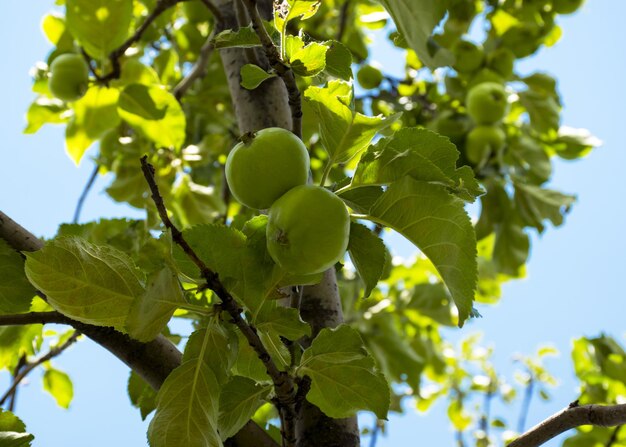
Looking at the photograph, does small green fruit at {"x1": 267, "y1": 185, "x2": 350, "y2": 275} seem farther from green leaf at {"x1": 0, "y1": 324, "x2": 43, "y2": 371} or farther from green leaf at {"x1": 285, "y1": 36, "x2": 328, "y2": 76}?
green leaf at {"x1": 0, "y1": 324, "x2": 43, "y2": 371}

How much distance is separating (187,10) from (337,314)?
1.66 meters

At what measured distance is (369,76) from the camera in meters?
2.23

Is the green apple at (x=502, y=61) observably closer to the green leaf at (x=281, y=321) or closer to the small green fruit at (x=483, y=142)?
the small green fruit at (x=483, y=142)

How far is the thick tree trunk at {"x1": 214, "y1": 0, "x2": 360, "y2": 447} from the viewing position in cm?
92

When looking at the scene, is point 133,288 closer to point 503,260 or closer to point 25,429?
Answer: point 25,429

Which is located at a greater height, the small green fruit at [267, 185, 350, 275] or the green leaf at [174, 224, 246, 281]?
the green leaf at [174, 224, 246, 281]

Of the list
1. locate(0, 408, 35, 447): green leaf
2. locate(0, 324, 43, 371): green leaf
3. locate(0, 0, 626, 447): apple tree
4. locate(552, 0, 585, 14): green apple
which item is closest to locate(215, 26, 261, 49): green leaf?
locate(0, 0, 626, 447): apple tree

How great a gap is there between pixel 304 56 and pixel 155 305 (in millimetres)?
328

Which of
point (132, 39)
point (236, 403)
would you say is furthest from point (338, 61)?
point (132, 39)

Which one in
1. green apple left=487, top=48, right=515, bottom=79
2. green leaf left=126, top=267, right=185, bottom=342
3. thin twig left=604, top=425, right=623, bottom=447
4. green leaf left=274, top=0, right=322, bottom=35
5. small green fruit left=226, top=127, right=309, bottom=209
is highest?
green apple left=487, top=48, right=515, bottom=79

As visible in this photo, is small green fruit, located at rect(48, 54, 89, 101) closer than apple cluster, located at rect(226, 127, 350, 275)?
No

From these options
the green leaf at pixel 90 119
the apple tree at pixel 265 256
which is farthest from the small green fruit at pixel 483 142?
the green leaf at pixel 90 119

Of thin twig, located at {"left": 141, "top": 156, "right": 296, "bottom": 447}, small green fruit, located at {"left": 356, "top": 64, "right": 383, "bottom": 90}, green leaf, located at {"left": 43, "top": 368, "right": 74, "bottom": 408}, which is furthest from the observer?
small green fruit, located at {"left": 356, "top": 64, "right": 383, "bottom": 90}

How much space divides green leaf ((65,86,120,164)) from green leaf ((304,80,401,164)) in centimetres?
113
